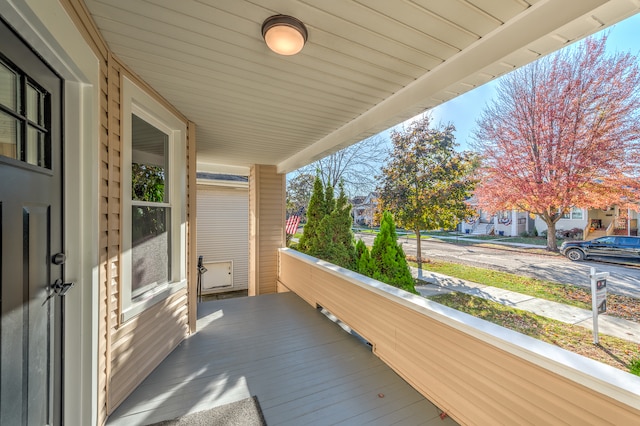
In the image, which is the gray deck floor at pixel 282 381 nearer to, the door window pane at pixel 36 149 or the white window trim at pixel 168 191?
the white window trim at pixel 168 191

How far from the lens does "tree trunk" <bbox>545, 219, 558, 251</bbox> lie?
3252 millimetres

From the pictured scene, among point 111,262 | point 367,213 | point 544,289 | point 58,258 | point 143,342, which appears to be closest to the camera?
point 58,258

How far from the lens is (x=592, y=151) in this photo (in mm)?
2859

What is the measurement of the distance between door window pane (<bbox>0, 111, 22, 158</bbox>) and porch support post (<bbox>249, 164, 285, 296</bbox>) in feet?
13.5

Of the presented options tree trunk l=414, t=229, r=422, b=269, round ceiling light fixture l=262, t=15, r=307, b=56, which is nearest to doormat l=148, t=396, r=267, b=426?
round ceiling light fixture l=262, t=15, r=307, b=56

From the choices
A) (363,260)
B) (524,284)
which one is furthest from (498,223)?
(363,260)

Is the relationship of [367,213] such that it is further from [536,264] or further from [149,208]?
[149,208]

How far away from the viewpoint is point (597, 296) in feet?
7.65

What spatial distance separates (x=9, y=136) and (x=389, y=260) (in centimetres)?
443

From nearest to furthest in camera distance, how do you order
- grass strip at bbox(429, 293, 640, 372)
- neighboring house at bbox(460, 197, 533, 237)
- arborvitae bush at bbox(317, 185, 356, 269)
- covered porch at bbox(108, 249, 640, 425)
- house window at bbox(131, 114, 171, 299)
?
covered porch at bbox(108, 249, 640, 425) < grass strip at bbox(429, 293, 640, 372) < house window at bbox(131, 114, 171, 299) < neighboring house at bbox(460, 197, 533, 237) < arborvitae bush at bbox(317, 185, 356, 269)

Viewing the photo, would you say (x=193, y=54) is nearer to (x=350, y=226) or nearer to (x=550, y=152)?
(x=550, y=152)

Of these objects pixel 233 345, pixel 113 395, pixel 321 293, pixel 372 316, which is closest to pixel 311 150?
pixel 321 293

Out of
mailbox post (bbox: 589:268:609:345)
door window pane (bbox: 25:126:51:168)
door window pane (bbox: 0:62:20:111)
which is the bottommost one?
mailbox post (bbox: 589:268:609:345)

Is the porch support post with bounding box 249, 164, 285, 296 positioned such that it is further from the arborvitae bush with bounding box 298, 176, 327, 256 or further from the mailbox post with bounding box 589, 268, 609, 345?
the mailbox post with bounding box 589, 268, 609, 345
